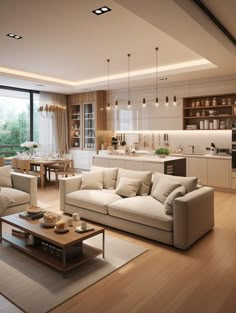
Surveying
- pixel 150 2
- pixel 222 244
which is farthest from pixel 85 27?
pixel 222 244

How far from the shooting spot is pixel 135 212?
346cm

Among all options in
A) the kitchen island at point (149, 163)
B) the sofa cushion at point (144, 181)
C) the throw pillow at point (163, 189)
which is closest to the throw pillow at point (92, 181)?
the sofa cushion at point (144, 181)

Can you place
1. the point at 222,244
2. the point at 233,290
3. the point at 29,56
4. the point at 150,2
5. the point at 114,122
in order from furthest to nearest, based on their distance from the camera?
the point at 114,122
the point at 29,56
the point at 222,244
the point at 150,2
the point at 233,290

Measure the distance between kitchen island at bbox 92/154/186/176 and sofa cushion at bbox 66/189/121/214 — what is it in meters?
1.28

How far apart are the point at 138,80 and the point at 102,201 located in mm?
4012

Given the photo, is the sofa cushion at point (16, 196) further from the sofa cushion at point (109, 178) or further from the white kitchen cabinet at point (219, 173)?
the white kitchen cabinet at point (219, 173)

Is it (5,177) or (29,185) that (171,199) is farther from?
(5,177)

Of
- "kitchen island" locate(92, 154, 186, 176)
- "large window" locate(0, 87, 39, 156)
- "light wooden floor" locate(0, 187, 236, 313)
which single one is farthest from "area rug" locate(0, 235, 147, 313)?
"large window" locate(0, 87, 39, 156)

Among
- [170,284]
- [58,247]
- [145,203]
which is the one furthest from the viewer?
[145,203]

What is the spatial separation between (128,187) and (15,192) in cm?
186

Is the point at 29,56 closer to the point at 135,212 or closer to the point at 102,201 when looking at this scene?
the point at 102,201

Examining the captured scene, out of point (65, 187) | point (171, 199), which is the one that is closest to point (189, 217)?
point (171, 199)

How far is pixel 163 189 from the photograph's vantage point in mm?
3699

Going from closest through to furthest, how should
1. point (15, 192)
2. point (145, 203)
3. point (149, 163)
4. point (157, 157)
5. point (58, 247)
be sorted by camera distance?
point (58, 247)
point (145, 203)
point (15, 192)
point (149, 163)
point (157, 157)
